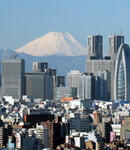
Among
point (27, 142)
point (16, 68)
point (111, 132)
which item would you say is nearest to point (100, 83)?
point (16, 68)

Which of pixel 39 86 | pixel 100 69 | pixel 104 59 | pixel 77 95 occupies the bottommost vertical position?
pixel 77 95

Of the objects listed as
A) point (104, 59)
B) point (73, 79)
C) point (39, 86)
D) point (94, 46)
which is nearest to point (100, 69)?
point (104, 59)

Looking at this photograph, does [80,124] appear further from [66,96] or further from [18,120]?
[66,96]

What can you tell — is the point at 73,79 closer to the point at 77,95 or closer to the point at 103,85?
the point at 103,85

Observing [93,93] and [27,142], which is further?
[93,93]

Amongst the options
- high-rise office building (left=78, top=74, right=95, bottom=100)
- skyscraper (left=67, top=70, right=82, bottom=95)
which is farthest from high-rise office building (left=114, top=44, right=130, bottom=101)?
skyscraper (left=67, top=70, right=82, bottom=95)

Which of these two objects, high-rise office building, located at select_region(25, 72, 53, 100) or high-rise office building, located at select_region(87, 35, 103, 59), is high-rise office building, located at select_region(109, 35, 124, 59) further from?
high-rise office building, located at select_region(25, 72, 53, 100)
